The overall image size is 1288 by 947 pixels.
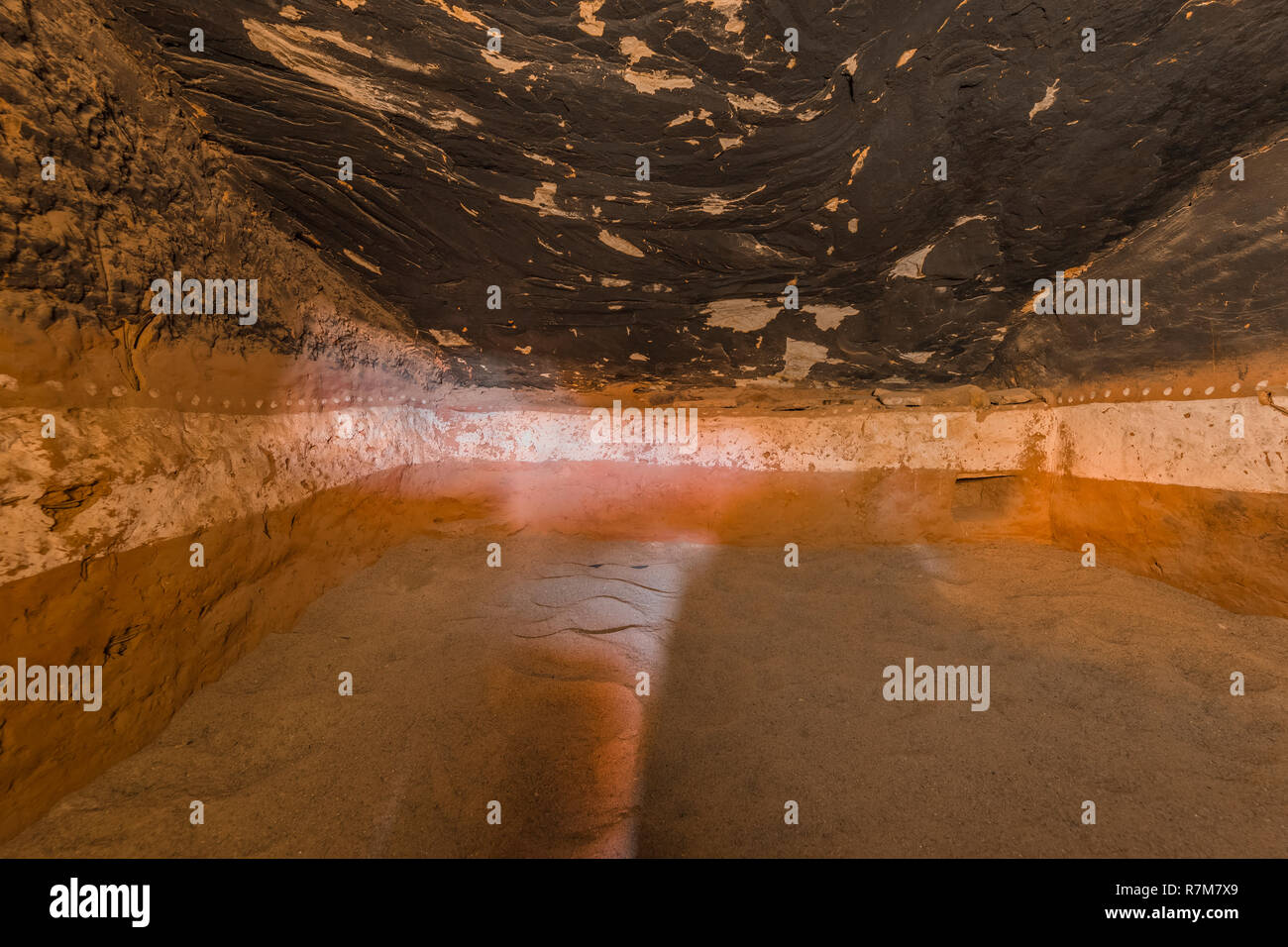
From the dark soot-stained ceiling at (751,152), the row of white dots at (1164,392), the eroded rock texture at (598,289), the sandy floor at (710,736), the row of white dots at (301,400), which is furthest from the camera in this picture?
the row of white dots at (1164,392)

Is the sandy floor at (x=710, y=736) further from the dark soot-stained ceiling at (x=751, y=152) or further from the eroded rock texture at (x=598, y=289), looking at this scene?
the dark soot-stained ceiling at (x=751, y=152)

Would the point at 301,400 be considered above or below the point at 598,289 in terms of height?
below

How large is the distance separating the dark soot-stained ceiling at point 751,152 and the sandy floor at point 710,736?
172cm

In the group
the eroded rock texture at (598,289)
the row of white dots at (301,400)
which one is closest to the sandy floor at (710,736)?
the eroded rock texture at (598,289)

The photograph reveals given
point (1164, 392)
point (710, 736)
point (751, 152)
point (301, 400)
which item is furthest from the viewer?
point (1164, 392)

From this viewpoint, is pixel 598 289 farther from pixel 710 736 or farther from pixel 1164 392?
pixel 1164 392

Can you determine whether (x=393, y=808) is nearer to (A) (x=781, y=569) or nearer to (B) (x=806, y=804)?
(B) (x=806, y=804)

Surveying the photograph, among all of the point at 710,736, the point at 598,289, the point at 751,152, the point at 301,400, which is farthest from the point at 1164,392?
the point at 301,400

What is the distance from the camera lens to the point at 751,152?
229 centimetres

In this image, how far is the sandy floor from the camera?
1.43 metres

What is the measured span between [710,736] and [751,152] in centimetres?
243

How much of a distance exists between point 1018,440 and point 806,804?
324cm

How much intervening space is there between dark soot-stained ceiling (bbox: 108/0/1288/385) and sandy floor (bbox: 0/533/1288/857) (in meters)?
1.72

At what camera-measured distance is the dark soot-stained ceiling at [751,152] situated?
5.99 feet
